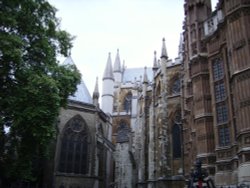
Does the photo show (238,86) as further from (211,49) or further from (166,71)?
(166,71)

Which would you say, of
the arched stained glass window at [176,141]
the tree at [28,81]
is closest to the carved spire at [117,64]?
the arched stained glass window at [176,141]

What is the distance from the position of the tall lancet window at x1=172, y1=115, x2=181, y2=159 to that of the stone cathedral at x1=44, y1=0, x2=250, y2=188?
88mm

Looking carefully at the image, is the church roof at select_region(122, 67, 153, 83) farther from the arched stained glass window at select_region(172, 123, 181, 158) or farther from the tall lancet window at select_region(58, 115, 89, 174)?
the arched stained glass window at select_region(172, 123, 181, 158)

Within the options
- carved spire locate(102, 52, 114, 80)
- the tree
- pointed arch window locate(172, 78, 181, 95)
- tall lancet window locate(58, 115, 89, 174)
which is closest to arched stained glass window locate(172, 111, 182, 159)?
pointed arch window locate(172, 78, 181, 95)

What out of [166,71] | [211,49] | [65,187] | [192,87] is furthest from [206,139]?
[65,187]

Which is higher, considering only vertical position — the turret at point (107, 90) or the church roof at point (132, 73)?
the church roof at point (132, 73)

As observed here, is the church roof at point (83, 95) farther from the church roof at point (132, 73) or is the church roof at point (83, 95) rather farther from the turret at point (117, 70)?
the church roof at point (132, 73)

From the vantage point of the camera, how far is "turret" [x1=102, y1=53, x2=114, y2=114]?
48.1 m

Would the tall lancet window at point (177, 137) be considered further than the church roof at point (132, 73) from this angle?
No

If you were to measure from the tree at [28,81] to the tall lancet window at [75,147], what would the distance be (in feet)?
38.4

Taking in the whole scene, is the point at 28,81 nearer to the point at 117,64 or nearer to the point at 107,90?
the point at 107,90

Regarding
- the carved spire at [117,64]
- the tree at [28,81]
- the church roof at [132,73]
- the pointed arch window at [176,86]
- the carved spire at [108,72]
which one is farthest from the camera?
the church roof at [132,73]

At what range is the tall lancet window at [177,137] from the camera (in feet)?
84.8

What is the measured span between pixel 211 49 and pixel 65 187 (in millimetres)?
17840
